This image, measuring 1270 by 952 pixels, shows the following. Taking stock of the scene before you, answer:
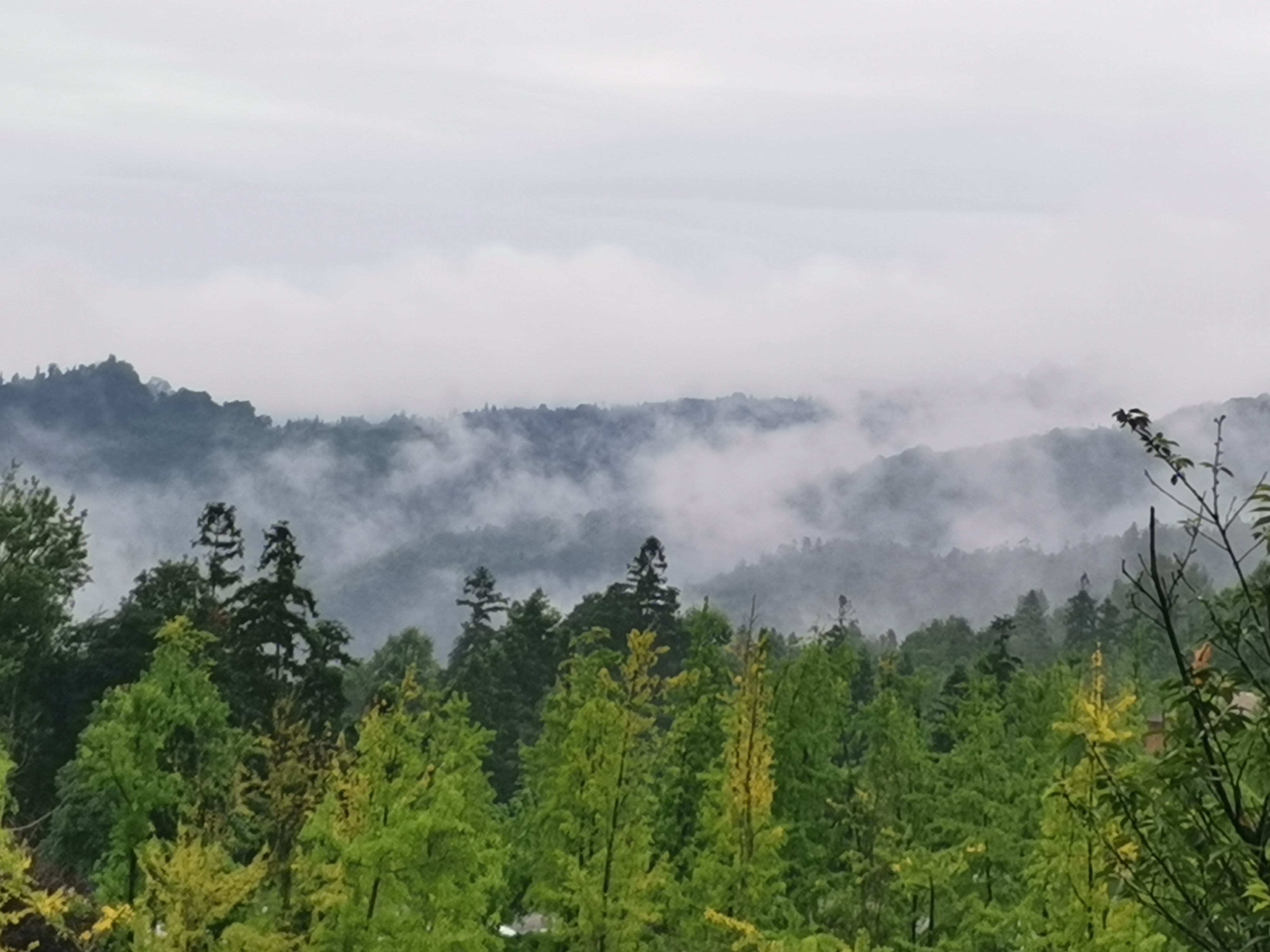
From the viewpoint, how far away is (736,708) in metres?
27.1

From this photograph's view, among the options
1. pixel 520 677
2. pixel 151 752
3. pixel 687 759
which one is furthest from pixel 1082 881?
pixel 520 677

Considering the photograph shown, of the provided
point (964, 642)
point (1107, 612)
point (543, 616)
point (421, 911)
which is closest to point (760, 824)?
point (421, 911)

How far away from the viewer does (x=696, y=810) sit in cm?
3275

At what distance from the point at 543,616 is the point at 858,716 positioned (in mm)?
30346

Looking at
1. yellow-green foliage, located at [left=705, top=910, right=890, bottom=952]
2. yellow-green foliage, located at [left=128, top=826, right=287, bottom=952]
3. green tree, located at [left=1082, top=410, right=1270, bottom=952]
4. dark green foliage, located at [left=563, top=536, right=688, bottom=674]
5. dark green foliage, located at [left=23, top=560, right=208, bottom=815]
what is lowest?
yellow-green foliage, located at [left=705, top=910, right=890, bottom=952]

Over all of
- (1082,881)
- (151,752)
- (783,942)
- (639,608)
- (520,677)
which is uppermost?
(639,608)

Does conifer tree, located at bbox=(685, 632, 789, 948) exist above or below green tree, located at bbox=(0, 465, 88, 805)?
below

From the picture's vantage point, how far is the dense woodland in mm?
7836

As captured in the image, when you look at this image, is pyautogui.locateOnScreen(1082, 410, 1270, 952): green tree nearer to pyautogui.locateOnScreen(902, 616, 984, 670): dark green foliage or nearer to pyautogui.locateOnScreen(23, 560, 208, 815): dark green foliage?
pyautogui.locateOnScreen(23, 560, 208, 815): dark green foliage

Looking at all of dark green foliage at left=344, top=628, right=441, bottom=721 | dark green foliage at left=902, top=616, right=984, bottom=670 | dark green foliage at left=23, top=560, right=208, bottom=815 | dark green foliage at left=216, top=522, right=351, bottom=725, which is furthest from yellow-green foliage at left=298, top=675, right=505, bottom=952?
dark green foliage at left=902, top=616, right=984, bottom=670

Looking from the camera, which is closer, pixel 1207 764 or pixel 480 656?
pixel 1207 764

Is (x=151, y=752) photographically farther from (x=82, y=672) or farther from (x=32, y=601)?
(x=82, y=672)

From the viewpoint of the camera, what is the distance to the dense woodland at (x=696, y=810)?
7836mm

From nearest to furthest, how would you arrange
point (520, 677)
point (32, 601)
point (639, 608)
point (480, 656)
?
point (32, 601) → point (480, 656) → point (520, 677) → point (639, 608)
